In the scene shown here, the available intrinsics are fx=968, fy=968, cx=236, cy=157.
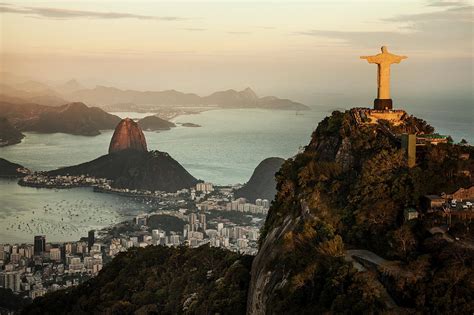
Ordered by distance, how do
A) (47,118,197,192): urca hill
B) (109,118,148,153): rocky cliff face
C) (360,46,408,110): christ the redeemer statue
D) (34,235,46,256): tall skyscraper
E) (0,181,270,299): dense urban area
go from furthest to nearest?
(109,118,148,153): rocky cliff face < (47,118,197,192): urca hill < (34,235,46,256): tall skyscraper < (0,181,270,299): dense urban area < (360,46,408,110): christ the redeemer statue

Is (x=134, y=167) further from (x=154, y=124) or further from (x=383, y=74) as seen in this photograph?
(x=383, y=74)

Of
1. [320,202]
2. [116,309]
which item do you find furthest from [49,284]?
[320,202]

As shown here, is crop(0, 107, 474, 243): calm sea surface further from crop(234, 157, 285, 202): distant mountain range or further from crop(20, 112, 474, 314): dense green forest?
crop(20, 112, 474, 314): dense green forest

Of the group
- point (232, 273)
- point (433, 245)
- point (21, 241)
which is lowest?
point (21, 241)

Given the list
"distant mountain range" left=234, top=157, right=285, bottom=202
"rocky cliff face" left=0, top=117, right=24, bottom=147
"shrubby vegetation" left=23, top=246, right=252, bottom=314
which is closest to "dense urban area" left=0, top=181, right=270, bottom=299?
"distant mountain range" left=234, top=157, right=285, bottom=202

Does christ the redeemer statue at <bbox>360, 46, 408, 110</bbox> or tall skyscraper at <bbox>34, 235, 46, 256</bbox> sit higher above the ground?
christ the redeemer statue at <bbox>360, 46, 408, 110</bbox>

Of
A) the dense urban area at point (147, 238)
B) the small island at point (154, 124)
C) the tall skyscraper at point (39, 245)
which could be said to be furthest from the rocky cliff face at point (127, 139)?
the tall skyscraper at point (39, 245)

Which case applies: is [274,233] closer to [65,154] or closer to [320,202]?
[320,202]

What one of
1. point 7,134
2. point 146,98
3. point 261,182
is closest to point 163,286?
point 261,182
